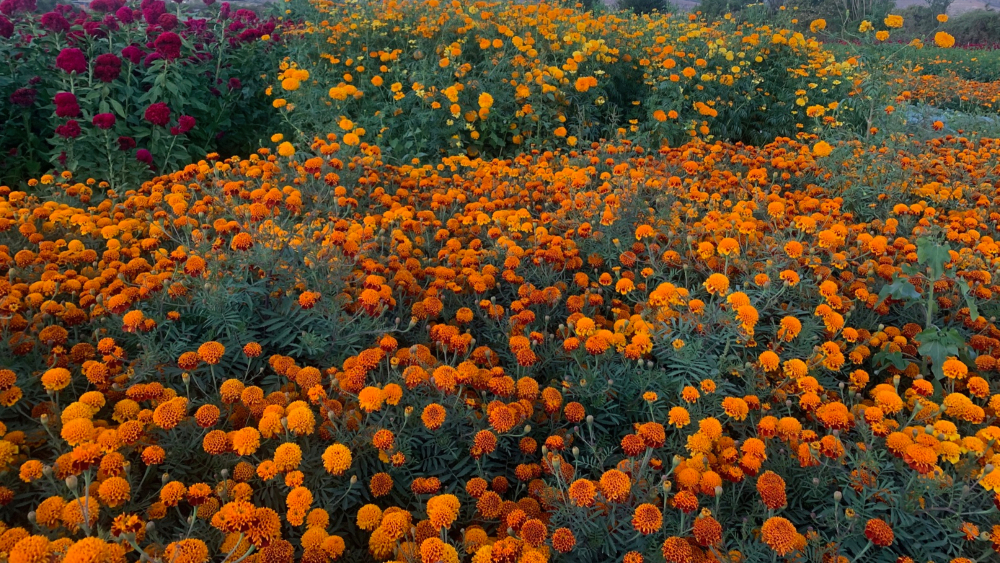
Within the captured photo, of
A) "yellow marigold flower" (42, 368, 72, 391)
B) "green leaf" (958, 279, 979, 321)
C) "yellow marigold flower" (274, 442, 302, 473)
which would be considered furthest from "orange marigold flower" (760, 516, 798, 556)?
"yellow marigold flower" (42, 368, 72, 391)

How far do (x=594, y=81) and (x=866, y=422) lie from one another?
4.42 metres

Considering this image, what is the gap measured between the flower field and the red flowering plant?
0.09 m

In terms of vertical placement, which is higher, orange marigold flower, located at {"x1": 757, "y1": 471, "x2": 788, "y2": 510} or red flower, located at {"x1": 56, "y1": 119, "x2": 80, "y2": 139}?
red flower, located at {"x1": 56, "y1": 119, "x2": 80, "y2": 139}

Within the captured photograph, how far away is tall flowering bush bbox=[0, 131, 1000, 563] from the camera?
1.65m

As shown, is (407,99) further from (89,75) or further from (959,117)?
(959,117)

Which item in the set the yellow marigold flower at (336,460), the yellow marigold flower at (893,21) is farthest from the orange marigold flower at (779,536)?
the yellow marigold flower at (893,21)

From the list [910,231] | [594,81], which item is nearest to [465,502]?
[910,231]

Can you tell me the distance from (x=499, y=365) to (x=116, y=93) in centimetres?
425

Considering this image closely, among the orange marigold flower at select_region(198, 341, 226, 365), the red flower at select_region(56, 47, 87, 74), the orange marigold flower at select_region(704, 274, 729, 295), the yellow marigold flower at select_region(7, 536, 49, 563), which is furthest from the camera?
the red flower at select_region(56, 47, 87, 74)

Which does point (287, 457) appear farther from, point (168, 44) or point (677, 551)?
point (168, 44)

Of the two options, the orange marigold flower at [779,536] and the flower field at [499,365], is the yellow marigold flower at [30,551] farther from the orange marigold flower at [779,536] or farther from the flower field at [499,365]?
the orange marigold flower at [779,536]

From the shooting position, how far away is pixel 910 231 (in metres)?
3.71

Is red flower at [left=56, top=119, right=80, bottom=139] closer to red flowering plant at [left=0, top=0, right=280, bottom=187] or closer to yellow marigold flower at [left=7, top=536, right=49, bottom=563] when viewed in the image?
red flowering plant at [left=0, top=0, right=280, bottom=187]

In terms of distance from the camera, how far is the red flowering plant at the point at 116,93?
4.30 m
